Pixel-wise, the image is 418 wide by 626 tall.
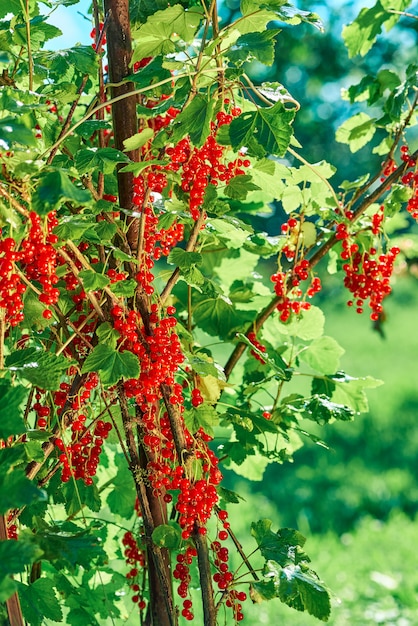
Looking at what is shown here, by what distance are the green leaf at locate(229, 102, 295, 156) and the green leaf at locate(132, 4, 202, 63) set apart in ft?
0.62

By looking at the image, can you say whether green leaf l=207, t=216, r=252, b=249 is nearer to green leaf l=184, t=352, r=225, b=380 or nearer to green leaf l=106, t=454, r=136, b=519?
green leaf l=184, t=352, r=225, b=380

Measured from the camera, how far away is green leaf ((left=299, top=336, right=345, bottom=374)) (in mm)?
1532

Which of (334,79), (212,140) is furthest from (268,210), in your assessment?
(334,79)

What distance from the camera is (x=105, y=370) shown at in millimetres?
962

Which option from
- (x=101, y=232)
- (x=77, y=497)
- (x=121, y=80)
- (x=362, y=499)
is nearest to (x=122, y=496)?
(x=77, y=497)

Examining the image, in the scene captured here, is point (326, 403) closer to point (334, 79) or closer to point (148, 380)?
point (148, 380)

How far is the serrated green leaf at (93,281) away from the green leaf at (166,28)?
323 millimetres

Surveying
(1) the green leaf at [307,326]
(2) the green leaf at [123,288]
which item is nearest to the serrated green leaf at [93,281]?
(2) the green leaf at [123,288]

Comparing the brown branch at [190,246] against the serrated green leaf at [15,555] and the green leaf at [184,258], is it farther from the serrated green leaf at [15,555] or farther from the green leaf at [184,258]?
the serrated green leaf at [15,555]

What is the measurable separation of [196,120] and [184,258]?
0.20 metres

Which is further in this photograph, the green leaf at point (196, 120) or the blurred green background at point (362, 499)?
the blurred green background at point (362, 499)

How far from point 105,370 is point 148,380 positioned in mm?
68

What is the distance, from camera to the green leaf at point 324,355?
1532mm

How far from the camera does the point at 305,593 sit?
101 centimetres
